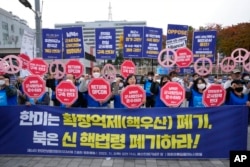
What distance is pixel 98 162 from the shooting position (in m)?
5.43

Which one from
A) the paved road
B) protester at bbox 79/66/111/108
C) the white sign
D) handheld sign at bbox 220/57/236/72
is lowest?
the paved road

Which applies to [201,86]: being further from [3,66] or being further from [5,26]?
[5,26]

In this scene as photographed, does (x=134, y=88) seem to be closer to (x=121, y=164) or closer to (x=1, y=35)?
(x=121, y=164)

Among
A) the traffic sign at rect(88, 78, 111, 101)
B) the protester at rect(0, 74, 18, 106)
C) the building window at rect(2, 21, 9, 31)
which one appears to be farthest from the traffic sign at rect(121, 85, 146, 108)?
the building window at rect(2, 21, 9, 31)

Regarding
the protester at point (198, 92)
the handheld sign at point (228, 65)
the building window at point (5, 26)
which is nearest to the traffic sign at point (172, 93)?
the protester at point (198, 92)

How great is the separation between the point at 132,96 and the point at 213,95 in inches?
60.3

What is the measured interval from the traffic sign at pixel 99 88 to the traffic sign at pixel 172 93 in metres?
1.08

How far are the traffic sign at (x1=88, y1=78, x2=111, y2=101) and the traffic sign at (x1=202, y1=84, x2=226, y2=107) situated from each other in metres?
1.85

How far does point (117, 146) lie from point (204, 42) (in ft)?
16.7

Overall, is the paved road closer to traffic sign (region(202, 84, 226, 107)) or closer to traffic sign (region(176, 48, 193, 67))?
traffic sign (region(202, 84, 226, 107))

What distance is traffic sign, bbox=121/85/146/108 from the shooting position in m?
5.47

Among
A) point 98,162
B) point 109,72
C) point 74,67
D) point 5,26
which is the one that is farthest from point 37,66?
point 5,26

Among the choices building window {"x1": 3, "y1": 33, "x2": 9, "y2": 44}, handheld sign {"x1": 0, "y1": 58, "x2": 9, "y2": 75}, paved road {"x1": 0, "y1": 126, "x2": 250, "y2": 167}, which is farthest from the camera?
building window {"x1": 3, "y1": 33, "x2": 9, "y2": 44}

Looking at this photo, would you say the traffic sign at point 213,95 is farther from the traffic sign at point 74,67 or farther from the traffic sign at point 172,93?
the traffic sign at point 74,67
